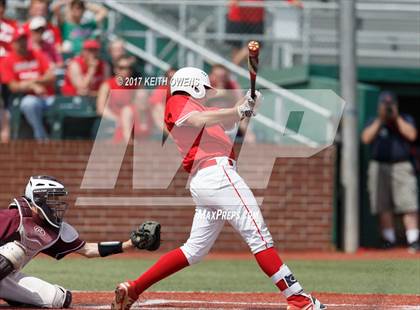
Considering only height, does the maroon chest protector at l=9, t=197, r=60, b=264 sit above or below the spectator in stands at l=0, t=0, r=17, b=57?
below

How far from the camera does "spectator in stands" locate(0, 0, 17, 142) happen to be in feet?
47.0

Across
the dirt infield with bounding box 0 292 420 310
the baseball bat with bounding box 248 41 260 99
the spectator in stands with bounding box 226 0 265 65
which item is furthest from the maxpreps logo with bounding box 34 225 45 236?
the spectator in stands with bounding box 226 0 265 65

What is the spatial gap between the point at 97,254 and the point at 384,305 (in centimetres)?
223

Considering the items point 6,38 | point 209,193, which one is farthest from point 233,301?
point 6,38

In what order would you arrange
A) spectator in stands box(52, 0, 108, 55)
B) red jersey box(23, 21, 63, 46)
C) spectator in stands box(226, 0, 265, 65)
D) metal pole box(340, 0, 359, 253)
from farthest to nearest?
spectator in stands box(226, 0, 265, 65)
spectator in stands box(52, 0, 108, 55)
red jersey box(23, 21, 63, 46)
metal pole box(340, 0, 359, 253)

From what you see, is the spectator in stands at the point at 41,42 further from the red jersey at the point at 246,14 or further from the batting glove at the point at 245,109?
the batting glove at the point at 245,109

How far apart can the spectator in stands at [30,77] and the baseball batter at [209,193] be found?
6644 mm

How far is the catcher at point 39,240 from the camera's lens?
307 inches

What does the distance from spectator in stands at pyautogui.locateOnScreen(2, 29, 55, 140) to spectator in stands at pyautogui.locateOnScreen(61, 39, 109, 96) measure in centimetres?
31

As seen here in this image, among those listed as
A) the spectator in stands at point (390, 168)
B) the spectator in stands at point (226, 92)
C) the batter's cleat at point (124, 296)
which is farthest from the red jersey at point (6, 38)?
the batter's cleat at point (124, 296)

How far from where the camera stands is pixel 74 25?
15.3 meters

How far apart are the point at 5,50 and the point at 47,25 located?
2.69 feet

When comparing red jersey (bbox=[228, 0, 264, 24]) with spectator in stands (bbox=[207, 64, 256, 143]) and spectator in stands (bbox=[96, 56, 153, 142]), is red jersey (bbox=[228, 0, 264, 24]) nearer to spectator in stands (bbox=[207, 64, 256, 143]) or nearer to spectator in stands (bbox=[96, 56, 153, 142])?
spectator in stands (bbox=[207, 64, 256, 143])

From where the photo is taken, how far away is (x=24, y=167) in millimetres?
14375
